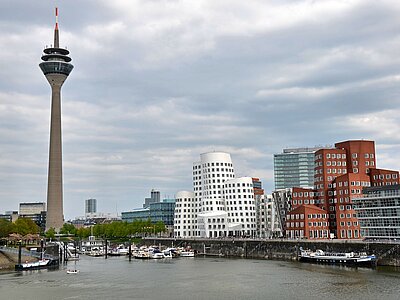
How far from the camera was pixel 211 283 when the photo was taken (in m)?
80.2

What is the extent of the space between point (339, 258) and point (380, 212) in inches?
622

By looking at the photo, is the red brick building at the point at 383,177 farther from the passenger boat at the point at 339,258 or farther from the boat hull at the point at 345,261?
the boat hull at the point at 345,261

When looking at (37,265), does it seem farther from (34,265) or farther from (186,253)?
(186,253)

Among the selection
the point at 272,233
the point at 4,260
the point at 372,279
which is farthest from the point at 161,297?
the point at 272,233

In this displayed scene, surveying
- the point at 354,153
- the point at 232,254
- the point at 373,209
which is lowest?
the point at 232,254

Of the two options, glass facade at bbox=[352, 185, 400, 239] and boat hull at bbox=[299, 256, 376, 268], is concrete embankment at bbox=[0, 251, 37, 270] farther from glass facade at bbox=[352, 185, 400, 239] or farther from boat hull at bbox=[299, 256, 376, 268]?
glass facade at bbox=[352, 185, 400, 239]

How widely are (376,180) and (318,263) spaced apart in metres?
42.7

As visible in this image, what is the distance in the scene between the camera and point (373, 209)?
113938 mm

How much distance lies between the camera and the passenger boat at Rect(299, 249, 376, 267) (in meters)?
98.8

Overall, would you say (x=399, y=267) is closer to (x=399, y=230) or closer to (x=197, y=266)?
(x=399, y=230)

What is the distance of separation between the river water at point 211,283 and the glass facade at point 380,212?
1913 cm

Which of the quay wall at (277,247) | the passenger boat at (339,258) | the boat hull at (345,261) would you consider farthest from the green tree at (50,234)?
the boat hull at (345,261)

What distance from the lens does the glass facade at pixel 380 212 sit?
108 m

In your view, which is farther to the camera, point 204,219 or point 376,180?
point 204,219
